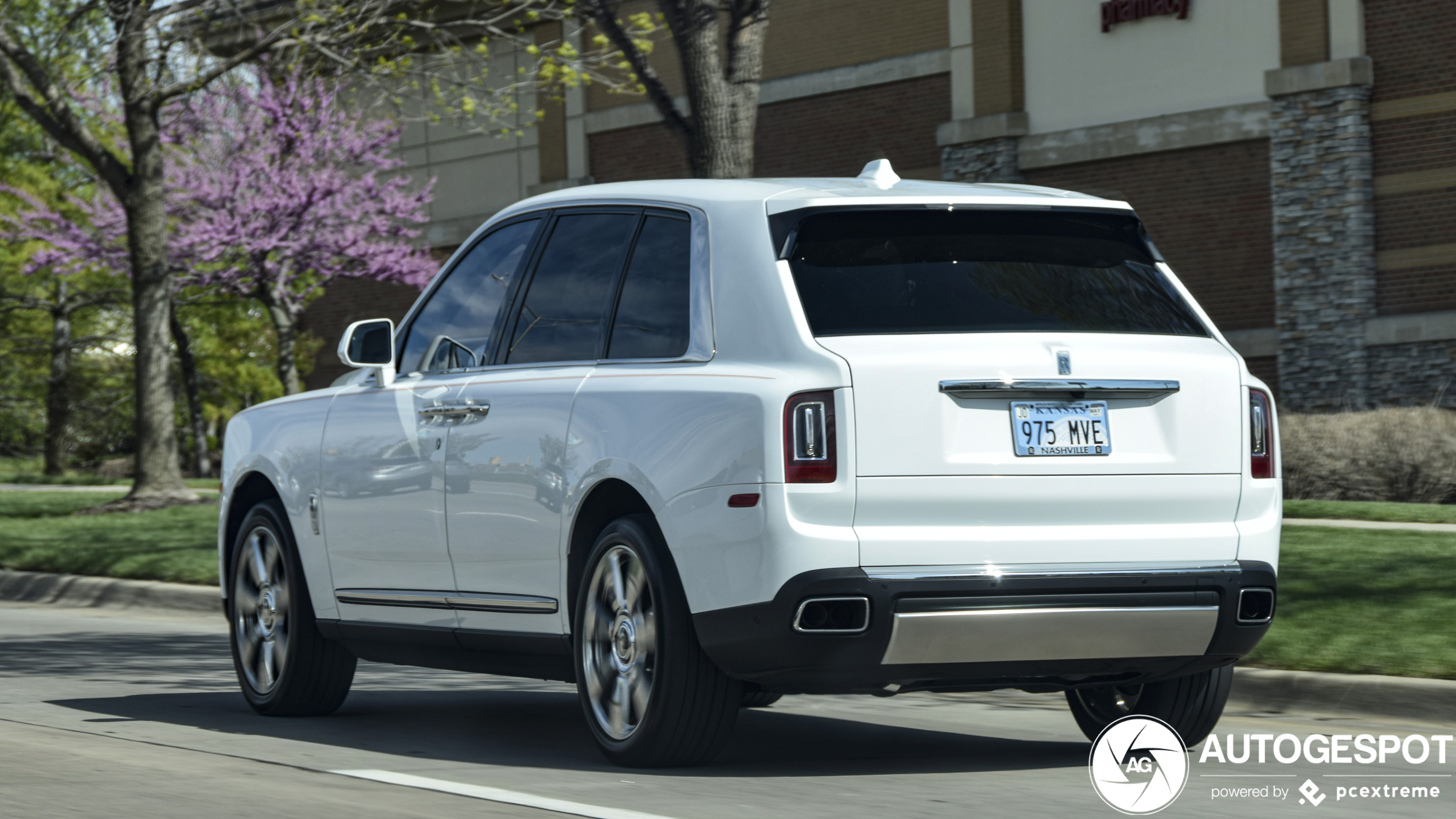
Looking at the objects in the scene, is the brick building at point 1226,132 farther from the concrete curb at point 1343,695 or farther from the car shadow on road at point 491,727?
the car shadow on road at point 491,727

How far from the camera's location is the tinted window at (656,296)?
6355 mm

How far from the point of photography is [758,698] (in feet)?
20.8

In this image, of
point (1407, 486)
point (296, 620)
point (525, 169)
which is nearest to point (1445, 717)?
point (296, 620)

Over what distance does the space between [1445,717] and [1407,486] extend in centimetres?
1158

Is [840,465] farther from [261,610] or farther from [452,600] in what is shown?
[261,610]

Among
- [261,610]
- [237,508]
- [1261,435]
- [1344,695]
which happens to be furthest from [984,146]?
[1261,435]

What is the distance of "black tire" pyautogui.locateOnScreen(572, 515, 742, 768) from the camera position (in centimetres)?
599

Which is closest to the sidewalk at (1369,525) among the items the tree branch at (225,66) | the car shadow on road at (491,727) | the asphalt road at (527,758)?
the asphalt road at (527,758)

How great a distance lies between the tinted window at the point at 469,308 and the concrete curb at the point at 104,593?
642 cm

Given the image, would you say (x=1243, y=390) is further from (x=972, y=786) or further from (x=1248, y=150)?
(x=1248, y=150)

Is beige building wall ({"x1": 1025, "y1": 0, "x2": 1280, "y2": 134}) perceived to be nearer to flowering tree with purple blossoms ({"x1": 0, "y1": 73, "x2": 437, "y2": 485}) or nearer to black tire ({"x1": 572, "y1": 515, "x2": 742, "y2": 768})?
flowering tree with purple blossoms ({"x1": 0, "y1": 73, "x2": 437, "y2": 485})

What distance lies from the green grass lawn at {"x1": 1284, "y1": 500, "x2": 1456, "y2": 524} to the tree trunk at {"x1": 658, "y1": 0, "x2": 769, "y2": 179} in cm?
607

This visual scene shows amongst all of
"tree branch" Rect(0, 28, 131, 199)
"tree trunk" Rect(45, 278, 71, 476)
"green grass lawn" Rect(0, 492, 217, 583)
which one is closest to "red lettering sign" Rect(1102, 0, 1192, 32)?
"tree branch" Rect(0, 28, 131, 199)

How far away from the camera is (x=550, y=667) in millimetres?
6742
